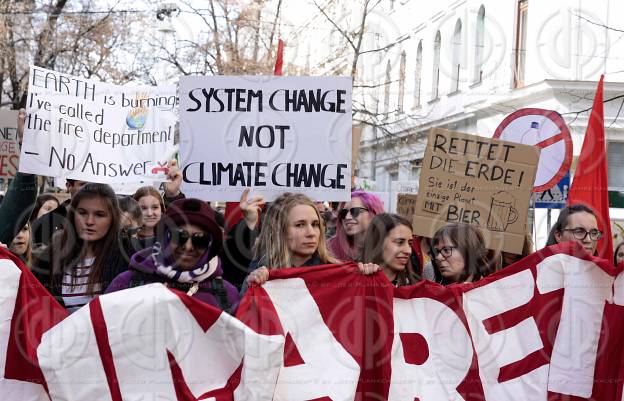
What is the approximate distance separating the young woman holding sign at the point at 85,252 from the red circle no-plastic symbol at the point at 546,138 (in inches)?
157

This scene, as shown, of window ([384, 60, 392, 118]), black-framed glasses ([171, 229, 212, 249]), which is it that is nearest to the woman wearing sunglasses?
black-framed glasses ([171, 229, 212, 249])

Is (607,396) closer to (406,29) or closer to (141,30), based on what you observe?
(141,30)

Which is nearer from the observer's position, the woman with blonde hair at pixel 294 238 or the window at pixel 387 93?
the woman with blonde hair at pixel 294 238

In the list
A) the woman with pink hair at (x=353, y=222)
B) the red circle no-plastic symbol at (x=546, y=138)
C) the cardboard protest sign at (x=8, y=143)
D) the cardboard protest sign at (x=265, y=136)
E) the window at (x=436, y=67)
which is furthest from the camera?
the window at (x=436, y=67)

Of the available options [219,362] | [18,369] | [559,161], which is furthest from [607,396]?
[559,161]

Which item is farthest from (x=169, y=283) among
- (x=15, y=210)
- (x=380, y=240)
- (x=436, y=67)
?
(x=436, y=67)

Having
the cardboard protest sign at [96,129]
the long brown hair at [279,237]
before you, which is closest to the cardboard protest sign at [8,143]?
the cardboard protest sign at [96,129]

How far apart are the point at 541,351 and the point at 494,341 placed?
0.23 metres

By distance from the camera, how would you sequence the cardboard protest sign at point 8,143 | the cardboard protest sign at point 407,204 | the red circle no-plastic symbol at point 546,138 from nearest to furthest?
the red circle no-plastic symbol at point 546,138 → the cardboard protest sign at point 407,204 → the cardboard protest sign at point 8,143

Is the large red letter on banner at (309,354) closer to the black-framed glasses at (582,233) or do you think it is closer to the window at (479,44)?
the black-framed glasses at (582,233)

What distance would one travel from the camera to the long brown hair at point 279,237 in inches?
201

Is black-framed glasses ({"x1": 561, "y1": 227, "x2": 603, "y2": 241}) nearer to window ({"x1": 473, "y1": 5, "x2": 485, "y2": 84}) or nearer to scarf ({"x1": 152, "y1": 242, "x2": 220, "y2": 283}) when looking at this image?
scarf ({"x1": 152, "y1": 242, "x2": 220, "y2": 283})

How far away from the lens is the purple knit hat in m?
4.68

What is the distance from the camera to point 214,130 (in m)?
6.45
